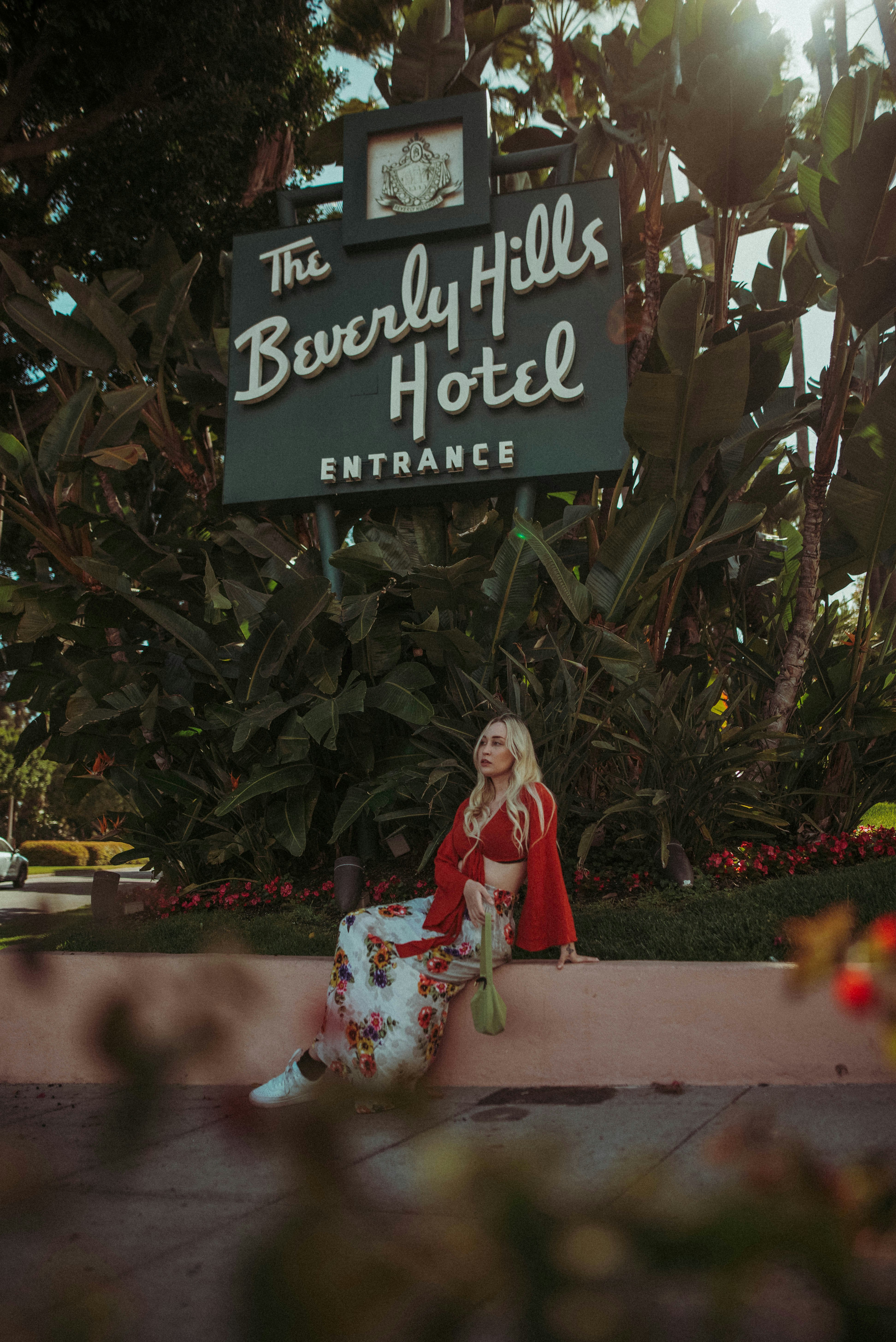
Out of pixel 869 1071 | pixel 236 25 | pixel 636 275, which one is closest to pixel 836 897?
pixel 869 1071

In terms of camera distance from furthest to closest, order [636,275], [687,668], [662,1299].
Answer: [636,275] → [687,668] → [662,1299]

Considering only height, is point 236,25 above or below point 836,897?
above

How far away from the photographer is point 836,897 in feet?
14.7

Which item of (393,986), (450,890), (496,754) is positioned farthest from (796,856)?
(393,986)

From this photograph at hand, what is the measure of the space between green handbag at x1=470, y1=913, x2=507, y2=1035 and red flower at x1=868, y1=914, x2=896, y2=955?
2.85m

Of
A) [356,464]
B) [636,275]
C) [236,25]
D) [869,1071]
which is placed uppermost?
[236,25]

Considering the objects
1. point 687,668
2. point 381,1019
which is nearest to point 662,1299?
point 381,1019

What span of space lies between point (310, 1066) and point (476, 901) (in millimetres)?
893

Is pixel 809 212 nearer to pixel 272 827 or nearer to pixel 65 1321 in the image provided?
pixel 272 827

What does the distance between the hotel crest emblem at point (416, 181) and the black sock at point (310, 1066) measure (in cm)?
552

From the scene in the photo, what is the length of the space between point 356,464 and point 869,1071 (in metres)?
4.54

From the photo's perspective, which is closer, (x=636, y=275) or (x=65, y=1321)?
(x=65, y=1321)

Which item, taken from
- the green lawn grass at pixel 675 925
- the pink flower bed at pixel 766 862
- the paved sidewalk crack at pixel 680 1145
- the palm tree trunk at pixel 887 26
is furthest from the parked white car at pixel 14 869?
the palm tree trunk at pixel 887 26

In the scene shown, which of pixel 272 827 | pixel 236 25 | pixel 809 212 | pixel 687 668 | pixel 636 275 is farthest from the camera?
pixel 236 25
